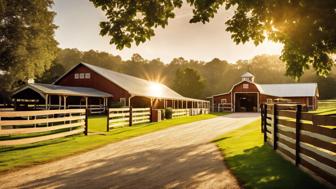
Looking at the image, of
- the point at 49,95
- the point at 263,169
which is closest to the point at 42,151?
the point at 263,169

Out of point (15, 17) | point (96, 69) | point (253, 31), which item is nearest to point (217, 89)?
point (96, 69)

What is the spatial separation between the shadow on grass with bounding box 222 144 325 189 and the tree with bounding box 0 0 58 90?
111ft

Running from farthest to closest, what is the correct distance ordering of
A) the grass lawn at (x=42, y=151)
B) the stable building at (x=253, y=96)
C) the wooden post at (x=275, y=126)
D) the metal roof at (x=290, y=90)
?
the metal roof at (x=290, y=90)
the stable building at (x=253, y=96)
the wooden post at (x=275, y=126)
the grass lawn at (x=42, y=151)

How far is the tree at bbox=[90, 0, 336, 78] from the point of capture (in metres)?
8.74

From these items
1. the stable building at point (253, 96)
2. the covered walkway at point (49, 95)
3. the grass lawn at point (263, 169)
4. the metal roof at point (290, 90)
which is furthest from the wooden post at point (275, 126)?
the metal roof at point (290, 90)

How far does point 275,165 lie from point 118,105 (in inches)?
1213

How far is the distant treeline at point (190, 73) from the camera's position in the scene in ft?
264

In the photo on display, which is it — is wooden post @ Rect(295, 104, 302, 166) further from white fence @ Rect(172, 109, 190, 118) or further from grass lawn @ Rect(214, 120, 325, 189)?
white fence @ Rect(172, 109, 190, 118)

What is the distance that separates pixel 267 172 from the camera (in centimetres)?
765

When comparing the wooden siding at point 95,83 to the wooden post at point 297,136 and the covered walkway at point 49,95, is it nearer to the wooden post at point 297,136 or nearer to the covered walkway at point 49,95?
the covered walkway at point 49,95

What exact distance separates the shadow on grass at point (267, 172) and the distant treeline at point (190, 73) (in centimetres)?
6402

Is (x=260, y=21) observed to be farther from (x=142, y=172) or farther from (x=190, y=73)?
(x=190, y=73)

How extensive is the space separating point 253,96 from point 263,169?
58.0 meters

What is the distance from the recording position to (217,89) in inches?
4284
